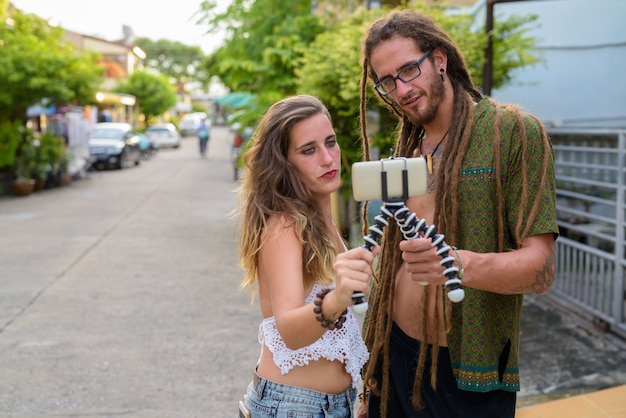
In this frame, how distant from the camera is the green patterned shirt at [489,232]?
6.51ft

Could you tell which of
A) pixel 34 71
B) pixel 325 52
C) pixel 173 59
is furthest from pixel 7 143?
pixel 173 59

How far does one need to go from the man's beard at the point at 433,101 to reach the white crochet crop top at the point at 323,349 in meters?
0.59

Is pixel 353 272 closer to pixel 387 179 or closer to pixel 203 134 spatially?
pixel 387 179

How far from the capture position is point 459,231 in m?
2.07

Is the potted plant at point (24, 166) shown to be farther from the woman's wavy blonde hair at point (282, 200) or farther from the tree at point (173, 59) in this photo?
the tree at point (173, 59)

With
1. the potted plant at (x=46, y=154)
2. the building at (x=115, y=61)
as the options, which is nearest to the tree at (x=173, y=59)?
the building at (x=115, y=61)

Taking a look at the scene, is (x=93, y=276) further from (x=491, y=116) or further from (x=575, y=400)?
(x=491, y=116)

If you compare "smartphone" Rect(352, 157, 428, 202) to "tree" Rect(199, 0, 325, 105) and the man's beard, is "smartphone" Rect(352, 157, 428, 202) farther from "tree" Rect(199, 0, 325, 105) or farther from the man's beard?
"tree" Rect(199, 0, 325, 105)

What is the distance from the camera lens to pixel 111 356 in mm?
5465

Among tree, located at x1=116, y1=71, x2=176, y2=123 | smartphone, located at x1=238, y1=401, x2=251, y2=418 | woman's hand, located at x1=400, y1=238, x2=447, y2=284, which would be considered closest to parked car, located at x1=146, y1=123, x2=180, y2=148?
tree, located at x1=116, y1=71, x2=176, y2=123

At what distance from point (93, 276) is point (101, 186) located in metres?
11.9

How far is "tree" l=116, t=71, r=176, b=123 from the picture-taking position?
50.1 metres

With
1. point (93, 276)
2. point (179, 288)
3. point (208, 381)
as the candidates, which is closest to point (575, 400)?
point (208, 381)

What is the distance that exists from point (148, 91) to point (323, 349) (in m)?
50.7
